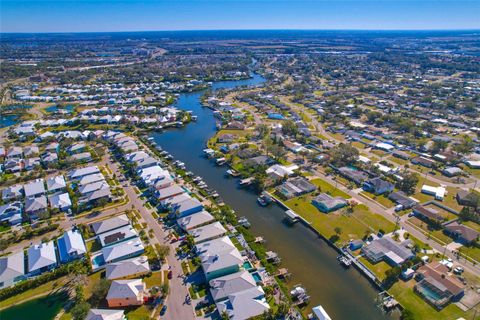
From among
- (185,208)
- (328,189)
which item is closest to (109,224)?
(185,208)

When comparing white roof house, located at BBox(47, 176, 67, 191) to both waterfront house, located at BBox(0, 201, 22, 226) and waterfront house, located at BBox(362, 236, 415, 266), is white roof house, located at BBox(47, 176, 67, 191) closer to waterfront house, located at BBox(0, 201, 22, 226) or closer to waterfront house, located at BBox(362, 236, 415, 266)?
waterfront house, located at BBox(0, 201, 22, 226)

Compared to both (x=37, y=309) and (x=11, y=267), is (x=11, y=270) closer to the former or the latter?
(x=11, y=267)

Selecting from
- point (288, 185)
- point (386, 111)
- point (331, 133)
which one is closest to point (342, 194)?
point (288, 185)

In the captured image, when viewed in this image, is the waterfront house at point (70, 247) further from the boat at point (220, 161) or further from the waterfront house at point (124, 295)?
the boat at point (220, 161)

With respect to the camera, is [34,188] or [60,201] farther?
[34,188]

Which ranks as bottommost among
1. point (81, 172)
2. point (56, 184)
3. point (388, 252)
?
point (388, 252)

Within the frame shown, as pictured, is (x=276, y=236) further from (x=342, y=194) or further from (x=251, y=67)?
(x=251, y=67)

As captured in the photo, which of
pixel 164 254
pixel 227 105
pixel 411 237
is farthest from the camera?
pixel 227 105

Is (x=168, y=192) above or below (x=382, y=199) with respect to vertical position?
above
